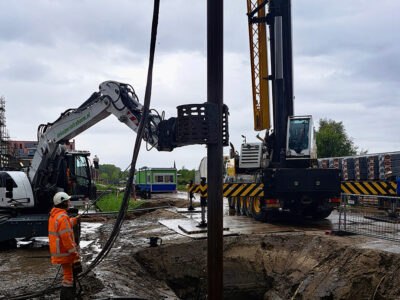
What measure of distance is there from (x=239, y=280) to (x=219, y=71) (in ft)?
21.3

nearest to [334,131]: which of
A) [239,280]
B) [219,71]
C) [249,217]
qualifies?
[249,217]

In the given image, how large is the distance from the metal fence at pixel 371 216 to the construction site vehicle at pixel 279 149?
0.82 meters

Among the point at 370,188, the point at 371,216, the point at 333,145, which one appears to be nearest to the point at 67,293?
the point at 371,216

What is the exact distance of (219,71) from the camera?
423 cm

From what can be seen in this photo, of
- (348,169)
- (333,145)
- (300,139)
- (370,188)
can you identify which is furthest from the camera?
(333,145)

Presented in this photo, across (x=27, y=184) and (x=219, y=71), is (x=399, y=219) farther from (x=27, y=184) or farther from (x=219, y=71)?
(x=27, y=184)

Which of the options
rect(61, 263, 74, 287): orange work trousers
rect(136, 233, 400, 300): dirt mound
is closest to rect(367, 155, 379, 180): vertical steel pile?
rect(136, 233, 400, 300): dirt mound

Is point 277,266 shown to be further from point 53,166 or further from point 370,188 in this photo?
point 53,166

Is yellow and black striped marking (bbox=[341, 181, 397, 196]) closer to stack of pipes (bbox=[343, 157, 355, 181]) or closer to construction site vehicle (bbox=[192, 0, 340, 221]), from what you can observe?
construction site vehicle (bbox=[192, 0, 340, 221])

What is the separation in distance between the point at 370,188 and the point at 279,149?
9.76 ft

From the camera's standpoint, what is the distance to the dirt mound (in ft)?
25.0

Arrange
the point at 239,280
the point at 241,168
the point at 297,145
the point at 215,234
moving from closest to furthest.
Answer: the point at 215,234, the point at 239,280, the point at 297,145, the point at 241,168

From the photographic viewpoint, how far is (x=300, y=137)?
12070 millimetres

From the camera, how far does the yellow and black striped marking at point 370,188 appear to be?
11617 millimetres
